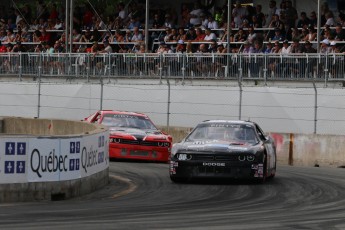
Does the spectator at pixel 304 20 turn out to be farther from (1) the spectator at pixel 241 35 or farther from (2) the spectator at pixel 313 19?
(1) the spectator at pixel 241 35

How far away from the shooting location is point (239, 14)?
37.8 m

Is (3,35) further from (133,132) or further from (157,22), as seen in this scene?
(133,132)

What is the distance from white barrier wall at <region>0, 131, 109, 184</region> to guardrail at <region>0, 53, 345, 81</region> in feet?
44.7

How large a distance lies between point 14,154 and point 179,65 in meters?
17.4

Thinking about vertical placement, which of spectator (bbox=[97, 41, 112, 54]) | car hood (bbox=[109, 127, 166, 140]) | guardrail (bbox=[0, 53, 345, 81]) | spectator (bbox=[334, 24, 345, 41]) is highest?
spectator (bbox=[334, 24, 345, 41])

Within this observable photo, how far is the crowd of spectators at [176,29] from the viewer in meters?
34.8

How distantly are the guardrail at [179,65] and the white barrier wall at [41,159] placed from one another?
44.7 ft

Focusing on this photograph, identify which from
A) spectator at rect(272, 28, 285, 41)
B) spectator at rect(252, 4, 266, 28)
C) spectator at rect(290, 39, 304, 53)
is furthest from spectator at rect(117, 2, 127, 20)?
spectator at rect(290, 39, 304, 53)

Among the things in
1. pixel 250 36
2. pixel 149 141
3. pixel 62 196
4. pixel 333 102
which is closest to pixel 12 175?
pixel 62 196

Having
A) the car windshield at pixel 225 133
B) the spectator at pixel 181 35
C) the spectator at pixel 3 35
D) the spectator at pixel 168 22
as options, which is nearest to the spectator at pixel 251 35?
the spectator at pixel 181 35

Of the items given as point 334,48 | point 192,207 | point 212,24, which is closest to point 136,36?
point 212,24

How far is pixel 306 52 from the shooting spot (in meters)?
32.6

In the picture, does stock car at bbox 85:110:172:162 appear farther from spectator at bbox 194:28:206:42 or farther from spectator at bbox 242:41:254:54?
spectator at bbox 194:28:206:42

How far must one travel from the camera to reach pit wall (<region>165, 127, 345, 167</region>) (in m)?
29.2
